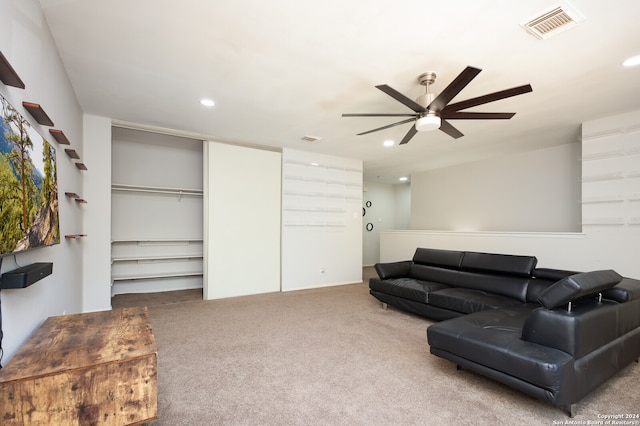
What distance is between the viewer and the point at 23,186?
1.64 meters

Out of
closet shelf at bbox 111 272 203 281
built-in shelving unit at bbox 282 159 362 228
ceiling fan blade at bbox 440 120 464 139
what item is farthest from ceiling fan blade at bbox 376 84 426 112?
closet shelf at bbox 111 272 203 281

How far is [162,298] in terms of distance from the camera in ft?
16.8

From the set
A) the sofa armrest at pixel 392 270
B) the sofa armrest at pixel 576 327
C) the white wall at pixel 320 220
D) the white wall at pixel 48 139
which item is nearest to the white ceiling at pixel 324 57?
the white wall at pixel 48 139

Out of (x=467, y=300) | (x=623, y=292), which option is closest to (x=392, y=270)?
(x=467, y=300)

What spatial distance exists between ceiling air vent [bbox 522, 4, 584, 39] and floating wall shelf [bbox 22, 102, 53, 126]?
3.35 m

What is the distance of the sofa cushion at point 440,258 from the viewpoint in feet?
14.7

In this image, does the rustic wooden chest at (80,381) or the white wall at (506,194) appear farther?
the white wall at (506,194)

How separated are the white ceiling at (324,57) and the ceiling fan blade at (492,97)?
37 centimetres

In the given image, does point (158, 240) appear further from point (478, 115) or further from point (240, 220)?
point (478, 115)

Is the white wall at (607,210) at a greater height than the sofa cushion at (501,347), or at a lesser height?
greater

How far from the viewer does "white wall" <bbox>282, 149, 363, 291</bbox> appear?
5.85m

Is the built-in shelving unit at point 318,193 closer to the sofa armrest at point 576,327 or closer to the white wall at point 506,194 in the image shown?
the white wall at point 506,194

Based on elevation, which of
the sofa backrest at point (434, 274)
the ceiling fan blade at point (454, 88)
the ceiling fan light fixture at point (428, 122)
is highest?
the ceiling fan blade at point (454, 88)

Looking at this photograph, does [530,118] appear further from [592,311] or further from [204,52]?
[204,52]
